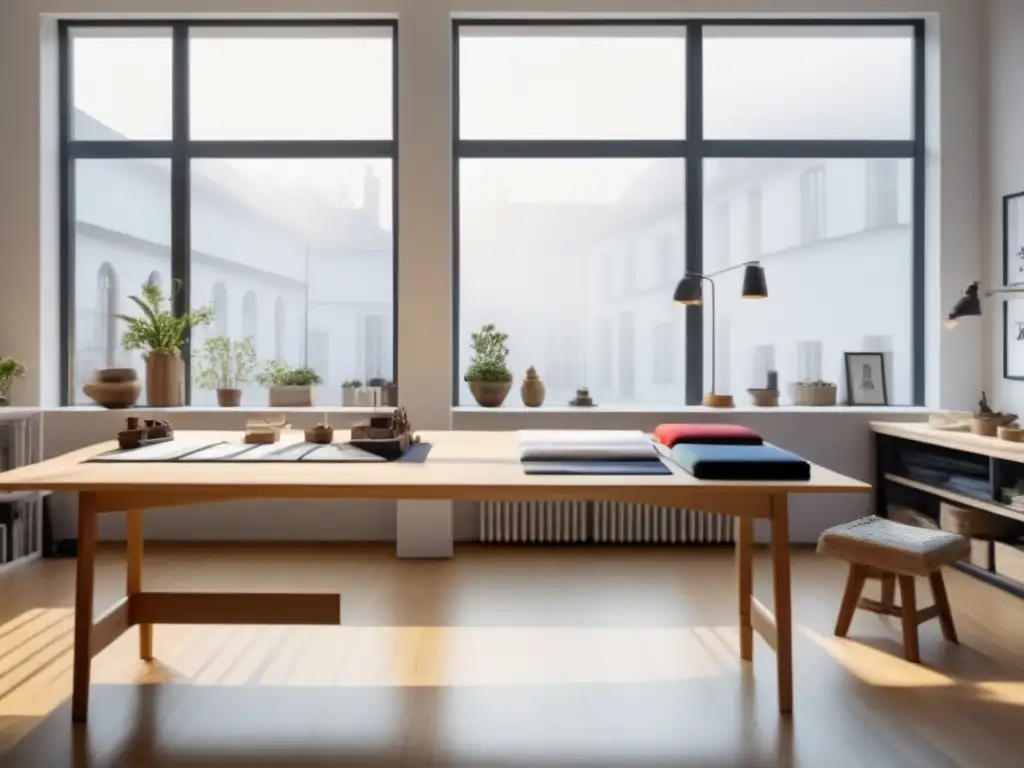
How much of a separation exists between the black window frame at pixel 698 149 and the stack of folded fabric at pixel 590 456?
226 cm

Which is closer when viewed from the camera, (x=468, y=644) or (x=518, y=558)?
(x=468, y=644)

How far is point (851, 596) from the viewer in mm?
3086

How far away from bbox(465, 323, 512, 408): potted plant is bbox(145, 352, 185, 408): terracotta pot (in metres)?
1.75

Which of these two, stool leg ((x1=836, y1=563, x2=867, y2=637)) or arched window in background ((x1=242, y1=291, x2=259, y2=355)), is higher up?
arched window in background ((x1=242, y1=291, x2=259, y2=355))

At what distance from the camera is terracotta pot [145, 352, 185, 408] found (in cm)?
469

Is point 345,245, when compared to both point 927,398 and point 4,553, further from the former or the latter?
point 927,398

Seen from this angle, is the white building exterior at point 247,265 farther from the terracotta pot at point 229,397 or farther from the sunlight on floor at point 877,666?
the sunlight on floor at point 877,666

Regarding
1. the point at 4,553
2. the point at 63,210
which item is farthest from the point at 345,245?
the point at 4,553

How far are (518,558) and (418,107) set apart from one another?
2.60 m

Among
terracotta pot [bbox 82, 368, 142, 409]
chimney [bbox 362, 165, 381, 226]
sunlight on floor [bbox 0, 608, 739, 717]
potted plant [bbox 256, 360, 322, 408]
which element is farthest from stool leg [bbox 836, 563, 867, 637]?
terracotta pot [bbox 82, 368, 142, 409]

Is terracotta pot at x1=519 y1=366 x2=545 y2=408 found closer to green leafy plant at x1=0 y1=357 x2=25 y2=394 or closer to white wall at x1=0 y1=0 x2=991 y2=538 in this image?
white wall at x1=0 y1=0 x2=991 y2=538

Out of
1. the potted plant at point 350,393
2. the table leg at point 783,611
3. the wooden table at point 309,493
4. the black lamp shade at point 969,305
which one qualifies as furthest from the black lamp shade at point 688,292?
Result: the potted plant at point 350,393

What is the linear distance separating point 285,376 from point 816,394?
324cm

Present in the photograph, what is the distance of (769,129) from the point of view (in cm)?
490
